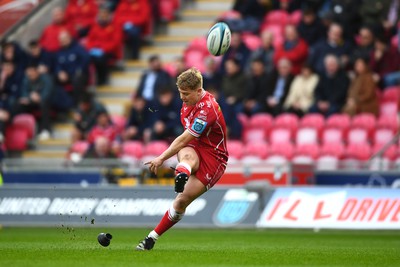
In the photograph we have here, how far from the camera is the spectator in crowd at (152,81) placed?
23.4 m

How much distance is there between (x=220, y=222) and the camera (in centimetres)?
1906

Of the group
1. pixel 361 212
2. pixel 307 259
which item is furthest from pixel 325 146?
pixel 307 259

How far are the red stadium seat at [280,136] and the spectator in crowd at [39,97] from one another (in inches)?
227

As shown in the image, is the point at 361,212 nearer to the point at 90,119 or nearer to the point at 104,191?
the point at 104,191

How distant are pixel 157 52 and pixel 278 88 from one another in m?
4.62

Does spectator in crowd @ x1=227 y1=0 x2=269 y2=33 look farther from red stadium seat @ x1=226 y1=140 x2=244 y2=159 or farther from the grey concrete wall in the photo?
the grey concrete wall

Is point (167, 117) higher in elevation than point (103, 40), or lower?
lower

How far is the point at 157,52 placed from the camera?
86.1ft

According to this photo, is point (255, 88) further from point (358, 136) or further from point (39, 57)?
point (39, 57)

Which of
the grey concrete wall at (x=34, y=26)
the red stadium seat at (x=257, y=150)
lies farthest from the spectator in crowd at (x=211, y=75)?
the grey concrete wall at (x=34, y=26)

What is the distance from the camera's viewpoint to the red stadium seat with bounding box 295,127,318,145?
21.3 metres

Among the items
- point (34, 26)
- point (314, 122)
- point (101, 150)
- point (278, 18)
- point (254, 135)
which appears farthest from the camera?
point (34, 26)

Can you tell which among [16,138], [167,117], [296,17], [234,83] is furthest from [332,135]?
[16,138]

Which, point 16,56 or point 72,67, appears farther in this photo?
point 16,56
